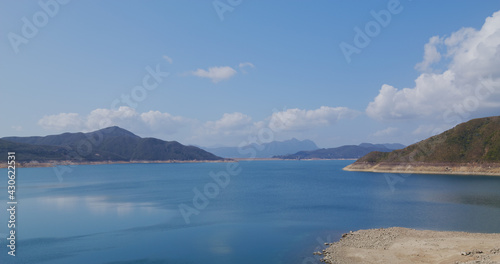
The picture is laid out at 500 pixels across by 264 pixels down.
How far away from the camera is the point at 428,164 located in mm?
141875

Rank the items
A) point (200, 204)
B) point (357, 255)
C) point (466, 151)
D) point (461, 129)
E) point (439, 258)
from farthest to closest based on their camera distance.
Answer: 1. point (461, 129)
2. point (466, 151)
3. point (200, 204)
4. point (357, 255)
5. point (439, 258)

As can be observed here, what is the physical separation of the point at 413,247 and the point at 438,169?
124 metres

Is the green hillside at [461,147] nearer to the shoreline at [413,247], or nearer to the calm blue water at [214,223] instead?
the calm blue water at [214,223]

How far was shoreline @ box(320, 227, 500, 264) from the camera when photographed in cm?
2662

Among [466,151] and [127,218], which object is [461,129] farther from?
[127,218]

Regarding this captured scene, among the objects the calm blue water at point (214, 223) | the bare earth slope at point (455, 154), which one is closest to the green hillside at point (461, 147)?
the bare earth slope at point (455, 154)

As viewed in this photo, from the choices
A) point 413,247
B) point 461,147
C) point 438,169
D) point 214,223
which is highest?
point 461,147

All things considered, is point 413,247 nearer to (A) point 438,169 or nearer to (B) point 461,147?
(A) point 438,169

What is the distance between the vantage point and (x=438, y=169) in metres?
136

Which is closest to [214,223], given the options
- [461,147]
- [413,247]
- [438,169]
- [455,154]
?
[413,247]

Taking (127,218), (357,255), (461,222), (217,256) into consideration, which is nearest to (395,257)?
(357,255)

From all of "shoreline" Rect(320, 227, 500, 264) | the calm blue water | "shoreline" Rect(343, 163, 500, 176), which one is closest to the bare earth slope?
"shoreline" Rect(343, 163, 500, 176)

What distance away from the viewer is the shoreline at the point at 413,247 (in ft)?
87.4

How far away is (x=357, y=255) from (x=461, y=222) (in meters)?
22.8
